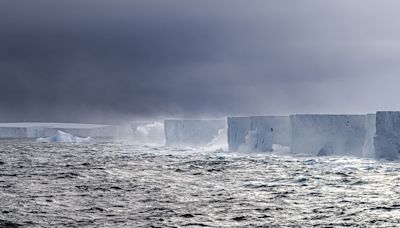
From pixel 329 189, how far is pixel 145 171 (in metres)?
Answer: 9.31

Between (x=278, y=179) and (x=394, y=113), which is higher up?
(x=394, y=113)

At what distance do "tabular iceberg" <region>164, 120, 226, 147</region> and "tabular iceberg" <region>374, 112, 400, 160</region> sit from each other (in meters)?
24.9

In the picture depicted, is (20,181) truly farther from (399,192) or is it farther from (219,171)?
(399,192)

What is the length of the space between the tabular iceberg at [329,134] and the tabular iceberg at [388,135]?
3859 mm

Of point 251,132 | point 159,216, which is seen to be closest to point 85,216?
point 159,216

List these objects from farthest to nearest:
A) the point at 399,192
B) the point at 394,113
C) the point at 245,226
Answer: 1. the point at 394,113
2. the point at 399,192
3. the point at 245,226

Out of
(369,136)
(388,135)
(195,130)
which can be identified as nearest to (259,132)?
(369,136)

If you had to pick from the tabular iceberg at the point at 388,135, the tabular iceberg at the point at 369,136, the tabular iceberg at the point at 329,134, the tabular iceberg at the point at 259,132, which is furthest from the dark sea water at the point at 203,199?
the tabular iceberg at the point at 259,132

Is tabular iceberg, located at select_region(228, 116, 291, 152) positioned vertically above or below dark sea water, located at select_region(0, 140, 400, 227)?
above

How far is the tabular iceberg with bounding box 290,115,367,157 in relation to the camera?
30734 millimetres

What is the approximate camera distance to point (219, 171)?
22984mm

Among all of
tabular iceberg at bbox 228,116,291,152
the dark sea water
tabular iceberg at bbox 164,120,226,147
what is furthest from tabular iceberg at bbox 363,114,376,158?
tabular iceberg at bbox 164,120,226,147

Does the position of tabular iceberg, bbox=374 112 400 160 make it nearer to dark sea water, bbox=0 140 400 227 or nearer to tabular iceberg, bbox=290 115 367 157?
tabular iceberg, bbox=290 115 367 157

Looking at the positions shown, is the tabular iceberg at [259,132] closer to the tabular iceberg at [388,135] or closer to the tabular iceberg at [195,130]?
the tabular iceberg at [195,130]
